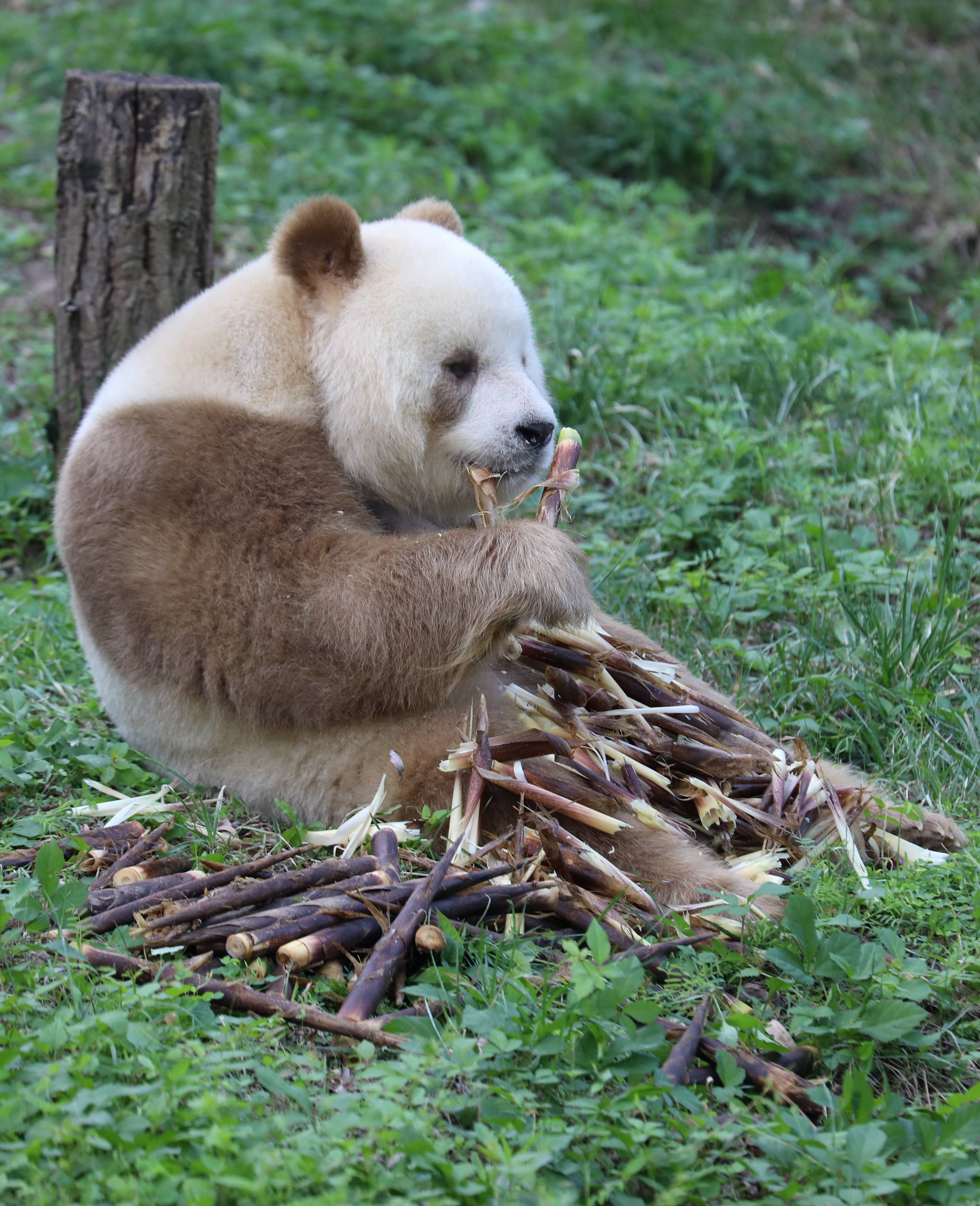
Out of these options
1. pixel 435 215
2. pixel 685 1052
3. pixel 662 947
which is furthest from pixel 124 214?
pixel 685 1052

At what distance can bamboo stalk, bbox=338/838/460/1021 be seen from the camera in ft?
7.75

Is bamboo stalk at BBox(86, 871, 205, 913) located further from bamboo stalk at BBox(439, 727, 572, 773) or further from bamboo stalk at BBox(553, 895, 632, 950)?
bamboo stalk at BBox(553, 895, 632, 950)

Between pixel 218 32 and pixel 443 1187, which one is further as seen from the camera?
pixel 218 32

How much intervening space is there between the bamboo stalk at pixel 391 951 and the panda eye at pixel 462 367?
145 centimetres

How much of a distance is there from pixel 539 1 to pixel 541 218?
13.5ft

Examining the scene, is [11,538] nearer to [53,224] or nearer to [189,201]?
[189,201]

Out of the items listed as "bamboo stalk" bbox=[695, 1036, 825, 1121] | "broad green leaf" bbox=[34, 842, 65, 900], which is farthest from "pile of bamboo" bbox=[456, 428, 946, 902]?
"broad green leaf" bbox=[34, 842, 65, 900]

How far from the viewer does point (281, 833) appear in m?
3.13

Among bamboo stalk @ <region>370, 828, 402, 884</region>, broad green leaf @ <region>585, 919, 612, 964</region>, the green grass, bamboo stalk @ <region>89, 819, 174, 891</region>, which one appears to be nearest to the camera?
the green grass

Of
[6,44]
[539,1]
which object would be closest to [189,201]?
[6,44]

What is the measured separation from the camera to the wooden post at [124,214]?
461 centimetres

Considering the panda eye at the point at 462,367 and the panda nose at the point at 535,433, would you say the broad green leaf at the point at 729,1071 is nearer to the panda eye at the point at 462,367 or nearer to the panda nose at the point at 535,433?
the panda nose at the point at 535,433

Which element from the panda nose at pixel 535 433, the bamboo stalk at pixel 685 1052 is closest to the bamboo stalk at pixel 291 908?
the bamboo stalk at pixel 685 1052

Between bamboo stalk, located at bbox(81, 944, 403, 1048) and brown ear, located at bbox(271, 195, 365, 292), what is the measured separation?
199 cm
